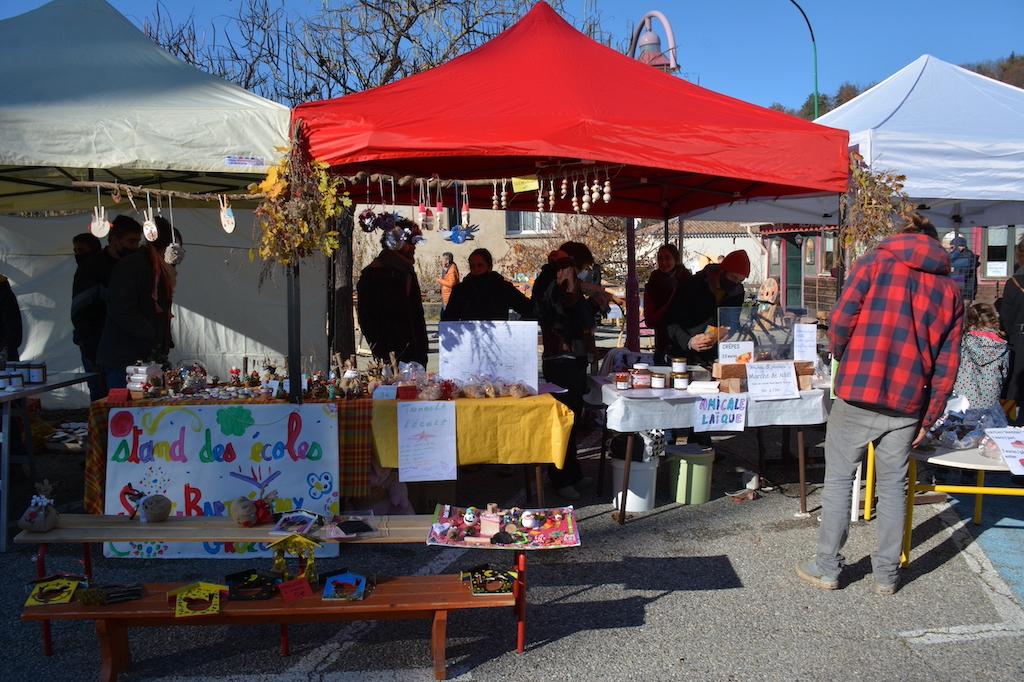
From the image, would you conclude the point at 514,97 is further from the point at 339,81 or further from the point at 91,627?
the point at 339,81

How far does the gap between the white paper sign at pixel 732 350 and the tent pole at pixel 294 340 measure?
2.58m

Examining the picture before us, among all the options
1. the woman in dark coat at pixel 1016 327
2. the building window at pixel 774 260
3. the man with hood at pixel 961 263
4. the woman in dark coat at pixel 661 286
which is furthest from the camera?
the building window at pixel 774 260

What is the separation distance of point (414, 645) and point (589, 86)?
134 inches

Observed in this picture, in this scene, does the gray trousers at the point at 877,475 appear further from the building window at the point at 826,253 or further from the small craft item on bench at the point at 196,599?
the building window at the point at 826,253

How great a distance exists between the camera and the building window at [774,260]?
94.5 feet

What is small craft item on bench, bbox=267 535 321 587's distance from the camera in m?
3.19

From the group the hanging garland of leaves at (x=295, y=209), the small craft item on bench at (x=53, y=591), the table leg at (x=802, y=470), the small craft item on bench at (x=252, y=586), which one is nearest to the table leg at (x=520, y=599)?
the small craft item on bench at (x=252, y=586)

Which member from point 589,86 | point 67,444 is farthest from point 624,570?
point 67,444

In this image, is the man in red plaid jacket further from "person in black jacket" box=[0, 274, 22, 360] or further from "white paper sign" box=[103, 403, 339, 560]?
"person in black jacket" box=[0, 274, 22, 360]

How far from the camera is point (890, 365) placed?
355 cm

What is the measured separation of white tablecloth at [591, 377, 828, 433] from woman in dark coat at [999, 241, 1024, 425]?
227 centimetres

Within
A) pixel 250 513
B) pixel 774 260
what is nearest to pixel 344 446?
pixel 250 513

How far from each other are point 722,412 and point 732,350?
1.42 feet

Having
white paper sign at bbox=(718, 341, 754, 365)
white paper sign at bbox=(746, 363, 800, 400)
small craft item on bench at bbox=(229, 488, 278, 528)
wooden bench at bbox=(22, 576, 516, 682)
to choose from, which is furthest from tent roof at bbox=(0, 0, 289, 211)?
white paper sign at bbox=(746, 363, 800, 400)
